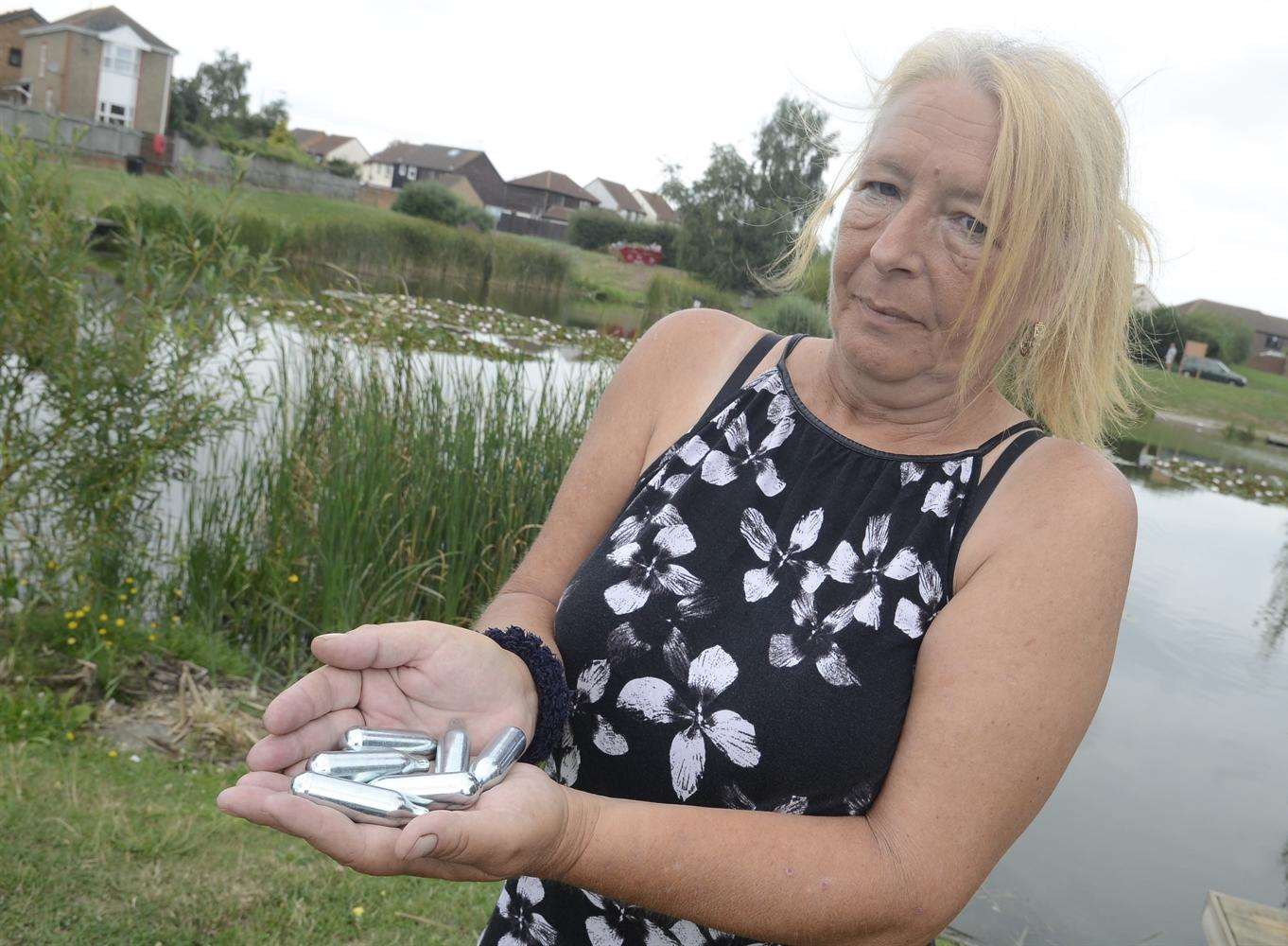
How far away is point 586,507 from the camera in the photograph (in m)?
1.87

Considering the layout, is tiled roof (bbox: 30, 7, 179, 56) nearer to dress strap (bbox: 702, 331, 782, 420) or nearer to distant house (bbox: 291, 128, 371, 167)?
distant house (bbox: 291, 128, 371, 167)

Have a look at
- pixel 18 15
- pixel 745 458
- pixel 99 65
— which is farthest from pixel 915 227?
pixel 18 15

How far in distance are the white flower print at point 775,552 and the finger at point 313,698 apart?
0.62 meters

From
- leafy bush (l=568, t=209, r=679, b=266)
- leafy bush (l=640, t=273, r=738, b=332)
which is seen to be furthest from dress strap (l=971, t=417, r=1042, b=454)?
leafy bush (l=568, t=209, r=679, b=266)

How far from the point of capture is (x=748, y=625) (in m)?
1.58

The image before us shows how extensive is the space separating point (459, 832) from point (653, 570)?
56cm

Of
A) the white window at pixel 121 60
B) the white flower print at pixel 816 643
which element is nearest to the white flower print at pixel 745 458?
the white flower print at pixel 816 643

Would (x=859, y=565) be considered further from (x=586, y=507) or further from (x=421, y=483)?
(x=421, y=483)

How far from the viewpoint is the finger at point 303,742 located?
1463mm

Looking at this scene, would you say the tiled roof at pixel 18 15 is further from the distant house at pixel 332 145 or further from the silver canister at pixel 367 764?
the silver canister at pixel 367 764

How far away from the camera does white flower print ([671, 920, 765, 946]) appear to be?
1.62 m

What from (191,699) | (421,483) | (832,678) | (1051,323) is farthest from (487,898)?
(1051,323)

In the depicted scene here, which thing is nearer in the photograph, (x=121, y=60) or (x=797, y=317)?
(x=797, y=317)

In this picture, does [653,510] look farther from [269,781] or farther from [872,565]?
[269,781]
